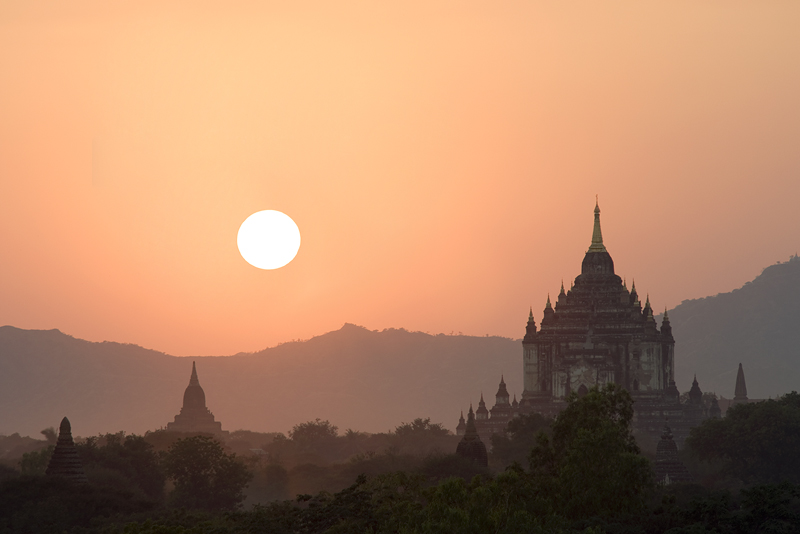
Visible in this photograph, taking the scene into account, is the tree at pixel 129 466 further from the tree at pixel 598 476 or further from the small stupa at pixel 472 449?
the tree at pixel 598 476

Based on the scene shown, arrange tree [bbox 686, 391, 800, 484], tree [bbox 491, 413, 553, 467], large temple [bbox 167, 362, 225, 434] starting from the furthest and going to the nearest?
large temple [bbox 167, 362, 225, 434], tree [bbox 491, 413, 553, 467], tree [bbox 686, 391, 800, 484]

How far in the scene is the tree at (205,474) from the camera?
97688mm

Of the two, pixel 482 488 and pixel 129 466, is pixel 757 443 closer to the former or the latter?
pixel 129 466

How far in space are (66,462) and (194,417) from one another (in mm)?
89904

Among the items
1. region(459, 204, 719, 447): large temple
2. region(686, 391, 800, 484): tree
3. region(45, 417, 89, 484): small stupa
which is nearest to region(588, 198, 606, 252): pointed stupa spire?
region(459, 204, 719, 447): large temple

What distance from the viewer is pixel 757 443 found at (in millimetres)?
105312

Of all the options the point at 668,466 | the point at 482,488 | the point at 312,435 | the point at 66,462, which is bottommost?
the point at 482,488

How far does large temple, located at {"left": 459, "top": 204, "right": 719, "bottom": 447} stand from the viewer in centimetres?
13662

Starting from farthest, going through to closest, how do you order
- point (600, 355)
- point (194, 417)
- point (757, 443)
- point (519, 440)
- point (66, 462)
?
point (194, 417)
point (600, 355)
point (519, 440)
point (757, 443)
point (66, 462)

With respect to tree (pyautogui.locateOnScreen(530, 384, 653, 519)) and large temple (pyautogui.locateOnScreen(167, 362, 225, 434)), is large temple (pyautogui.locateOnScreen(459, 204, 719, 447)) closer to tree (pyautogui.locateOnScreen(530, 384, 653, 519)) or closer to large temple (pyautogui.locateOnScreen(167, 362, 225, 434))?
large temple (pyautogui.locateOnScreen(167, 362, 225, 434))

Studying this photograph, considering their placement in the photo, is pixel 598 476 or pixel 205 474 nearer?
pixel 598 476

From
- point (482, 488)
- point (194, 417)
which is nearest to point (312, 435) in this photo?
point (194, 417)

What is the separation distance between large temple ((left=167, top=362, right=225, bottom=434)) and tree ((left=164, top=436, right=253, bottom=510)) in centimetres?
6971

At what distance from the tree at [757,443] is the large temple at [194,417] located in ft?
261
